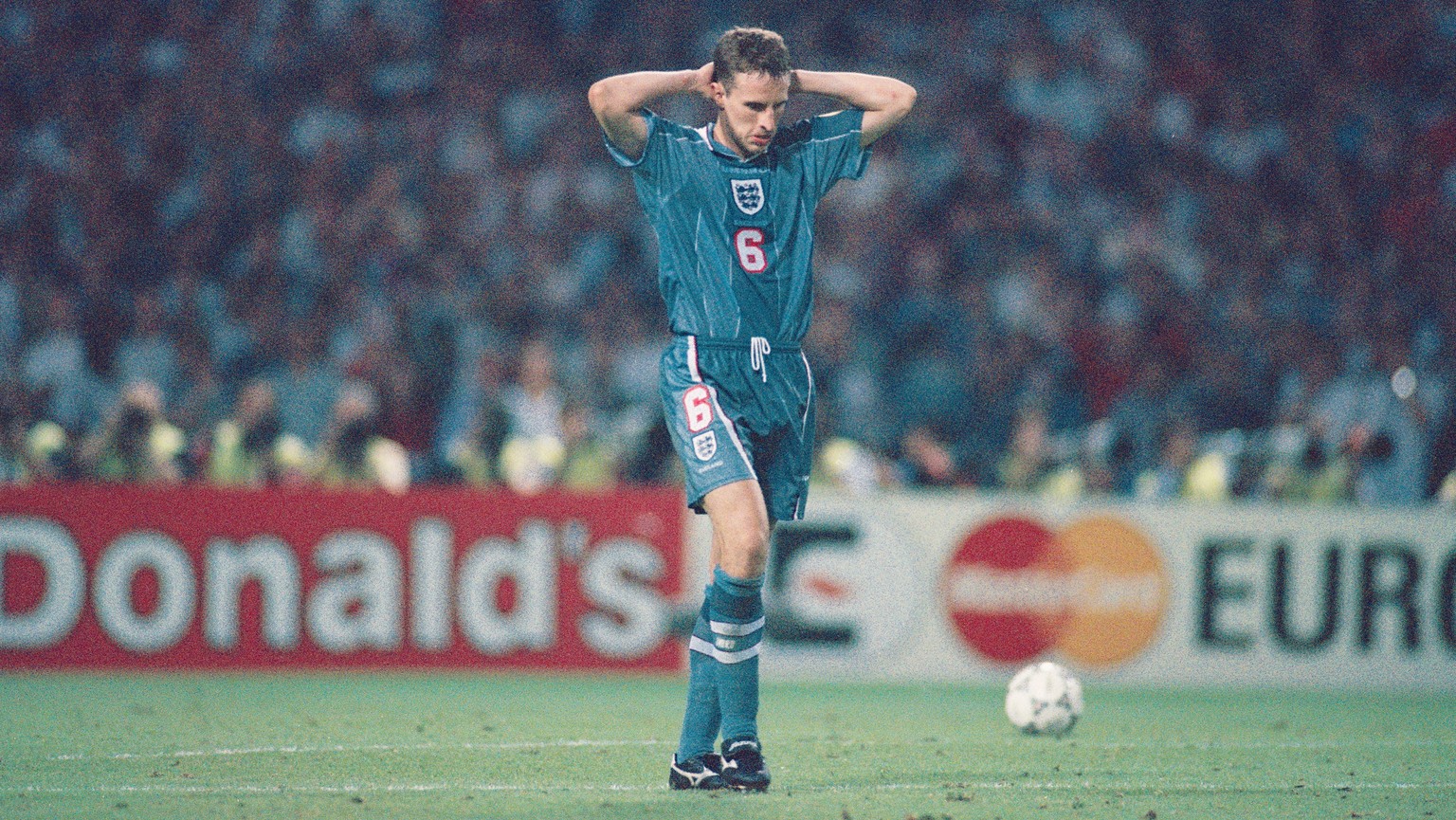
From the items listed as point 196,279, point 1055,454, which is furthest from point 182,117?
point 1055,454

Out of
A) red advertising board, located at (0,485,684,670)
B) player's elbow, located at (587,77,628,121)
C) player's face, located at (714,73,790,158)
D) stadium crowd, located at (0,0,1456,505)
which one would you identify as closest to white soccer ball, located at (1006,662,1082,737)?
player's face, located at (714,73,790,158)

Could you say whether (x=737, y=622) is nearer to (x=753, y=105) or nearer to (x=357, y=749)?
(x=753, y=105)

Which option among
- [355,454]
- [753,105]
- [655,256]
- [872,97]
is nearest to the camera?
[753,105]

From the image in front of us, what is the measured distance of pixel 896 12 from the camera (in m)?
16.6

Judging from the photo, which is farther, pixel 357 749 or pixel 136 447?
pixel 136 447

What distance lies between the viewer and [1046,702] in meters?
7.90

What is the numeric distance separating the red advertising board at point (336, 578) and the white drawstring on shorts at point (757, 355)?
5.53 meters

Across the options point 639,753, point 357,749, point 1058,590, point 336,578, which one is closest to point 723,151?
point 639,753

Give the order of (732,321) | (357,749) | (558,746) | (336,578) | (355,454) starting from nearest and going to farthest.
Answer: (732,321) → (357,749) → (558,746) → (336,578) → (355,454)

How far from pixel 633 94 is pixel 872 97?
0.89m

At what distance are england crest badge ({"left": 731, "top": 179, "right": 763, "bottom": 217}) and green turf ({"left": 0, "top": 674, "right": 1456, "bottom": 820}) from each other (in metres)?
1.91

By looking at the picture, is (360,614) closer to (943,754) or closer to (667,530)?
(667,530)

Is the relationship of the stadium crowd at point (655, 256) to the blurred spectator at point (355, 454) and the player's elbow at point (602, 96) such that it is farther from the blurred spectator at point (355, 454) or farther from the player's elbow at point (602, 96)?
the player's elbow at point (602, 96)

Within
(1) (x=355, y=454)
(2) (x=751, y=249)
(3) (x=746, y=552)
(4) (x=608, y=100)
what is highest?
(4) (x=608, y=100)
